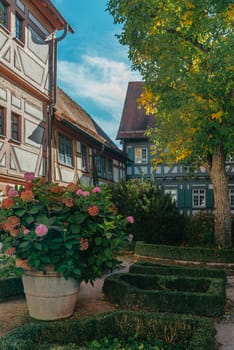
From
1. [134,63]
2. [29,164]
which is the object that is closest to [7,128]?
[29,164]

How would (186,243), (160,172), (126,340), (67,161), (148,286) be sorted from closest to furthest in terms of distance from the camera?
1. (126,340)
2. (148,286)
3. (186,243)
4. (67,161)
5. (160,172)

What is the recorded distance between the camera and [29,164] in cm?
1253

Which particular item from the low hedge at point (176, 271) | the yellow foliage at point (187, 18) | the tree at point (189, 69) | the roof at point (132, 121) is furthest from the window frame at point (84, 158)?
the low hedge at point (176, 271)

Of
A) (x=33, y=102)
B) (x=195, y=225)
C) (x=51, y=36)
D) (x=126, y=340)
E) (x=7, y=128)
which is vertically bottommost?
(x=126, y=340)

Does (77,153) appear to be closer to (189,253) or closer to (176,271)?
(189,253)

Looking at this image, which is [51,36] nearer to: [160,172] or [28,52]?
[28,52]

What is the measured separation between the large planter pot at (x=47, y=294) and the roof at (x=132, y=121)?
64.5ft

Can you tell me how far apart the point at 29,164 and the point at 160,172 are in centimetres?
1274

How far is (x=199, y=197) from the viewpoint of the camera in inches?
942

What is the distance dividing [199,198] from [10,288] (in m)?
18.5

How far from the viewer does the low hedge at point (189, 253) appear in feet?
37.8

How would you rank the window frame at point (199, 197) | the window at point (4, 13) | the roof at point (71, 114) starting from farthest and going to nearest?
the window frame at point (199, 197), the roof at point (71, 114), the window at point (4, 13)

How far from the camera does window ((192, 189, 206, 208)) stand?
23.9 meters

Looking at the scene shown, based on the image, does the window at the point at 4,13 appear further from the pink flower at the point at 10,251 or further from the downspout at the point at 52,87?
the pink flower at the point at 10,251
